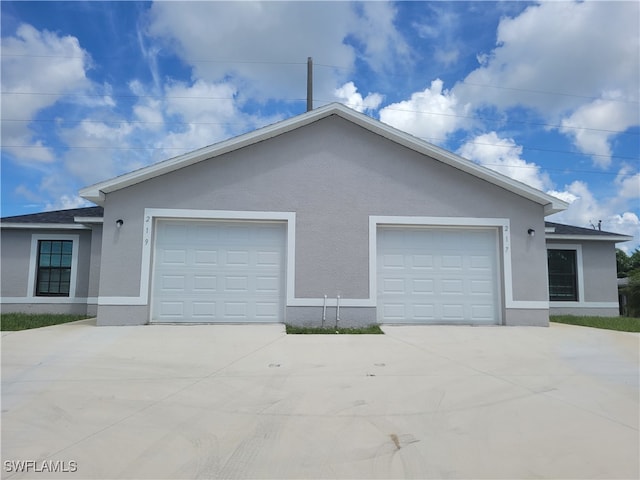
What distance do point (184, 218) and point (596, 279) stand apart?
13.9 meters

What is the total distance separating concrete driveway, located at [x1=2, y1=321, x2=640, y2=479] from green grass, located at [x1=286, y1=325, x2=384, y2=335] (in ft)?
4.18

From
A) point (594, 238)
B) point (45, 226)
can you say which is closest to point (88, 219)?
point (45, 226)

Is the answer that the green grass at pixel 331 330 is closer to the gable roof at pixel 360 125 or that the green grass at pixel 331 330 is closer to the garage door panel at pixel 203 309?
the garage door panel at pixel 203 309

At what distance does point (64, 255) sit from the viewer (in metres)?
13.5

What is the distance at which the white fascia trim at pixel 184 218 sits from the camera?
937 cm

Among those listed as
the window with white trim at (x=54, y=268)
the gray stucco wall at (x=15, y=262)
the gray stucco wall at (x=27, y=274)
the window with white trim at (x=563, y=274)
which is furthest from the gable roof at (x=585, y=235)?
the gray stucco wall at (x=15, y=262)

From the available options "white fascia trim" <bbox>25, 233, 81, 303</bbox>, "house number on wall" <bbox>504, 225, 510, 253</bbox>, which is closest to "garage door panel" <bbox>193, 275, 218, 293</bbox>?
"white fascia trim" <bbox>25, 233, 81, 303</bbox>

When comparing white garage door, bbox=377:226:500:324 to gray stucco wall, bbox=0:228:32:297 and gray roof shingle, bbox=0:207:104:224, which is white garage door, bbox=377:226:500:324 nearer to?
gray roof shingle, bbox=0:207:104:224

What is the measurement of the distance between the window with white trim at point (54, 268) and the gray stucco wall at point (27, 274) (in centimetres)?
A: 26

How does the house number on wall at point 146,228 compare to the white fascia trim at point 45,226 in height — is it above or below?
below

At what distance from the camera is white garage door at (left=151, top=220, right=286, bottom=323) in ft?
31.7

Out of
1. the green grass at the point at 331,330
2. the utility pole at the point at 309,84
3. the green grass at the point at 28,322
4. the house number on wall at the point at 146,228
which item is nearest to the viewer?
the green grass at the point at 331,330

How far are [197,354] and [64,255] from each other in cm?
929

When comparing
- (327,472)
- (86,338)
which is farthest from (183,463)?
(86,338)
